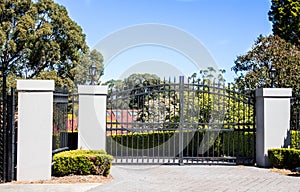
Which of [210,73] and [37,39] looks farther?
[37,39]

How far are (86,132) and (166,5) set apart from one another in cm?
620

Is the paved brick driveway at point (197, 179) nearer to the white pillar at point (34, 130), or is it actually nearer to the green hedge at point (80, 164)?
the green hedge at point (80, 164)

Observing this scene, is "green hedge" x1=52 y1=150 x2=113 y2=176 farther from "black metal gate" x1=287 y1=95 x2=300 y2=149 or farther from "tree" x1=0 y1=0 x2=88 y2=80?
"tree" x1=0 y1=0 x2=88 y2=80

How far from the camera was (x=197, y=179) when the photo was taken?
9.55 m

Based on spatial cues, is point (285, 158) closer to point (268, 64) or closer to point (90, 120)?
point (90, 120)

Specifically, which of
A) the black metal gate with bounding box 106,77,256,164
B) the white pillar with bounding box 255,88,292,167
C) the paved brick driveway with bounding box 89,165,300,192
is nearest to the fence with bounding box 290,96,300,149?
the white pillar with bounding box 255,88,292,167

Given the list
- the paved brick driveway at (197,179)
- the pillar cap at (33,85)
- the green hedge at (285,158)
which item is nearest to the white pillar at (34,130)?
the pillar cap at (33,85)

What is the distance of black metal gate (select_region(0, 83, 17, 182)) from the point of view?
8.70 metres

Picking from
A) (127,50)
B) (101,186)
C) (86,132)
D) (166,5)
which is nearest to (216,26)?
(166,5)

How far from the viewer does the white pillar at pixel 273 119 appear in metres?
11.9

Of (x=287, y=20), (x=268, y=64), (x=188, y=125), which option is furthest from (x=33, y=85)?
(x=287, y=20)

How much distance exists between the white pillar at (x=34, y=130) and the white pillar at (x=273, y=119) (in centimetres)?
630

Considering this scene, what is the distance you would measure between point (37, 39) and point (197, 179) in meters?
18.8

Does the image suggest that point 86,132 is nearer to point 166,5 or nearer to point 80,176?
point 80,176
